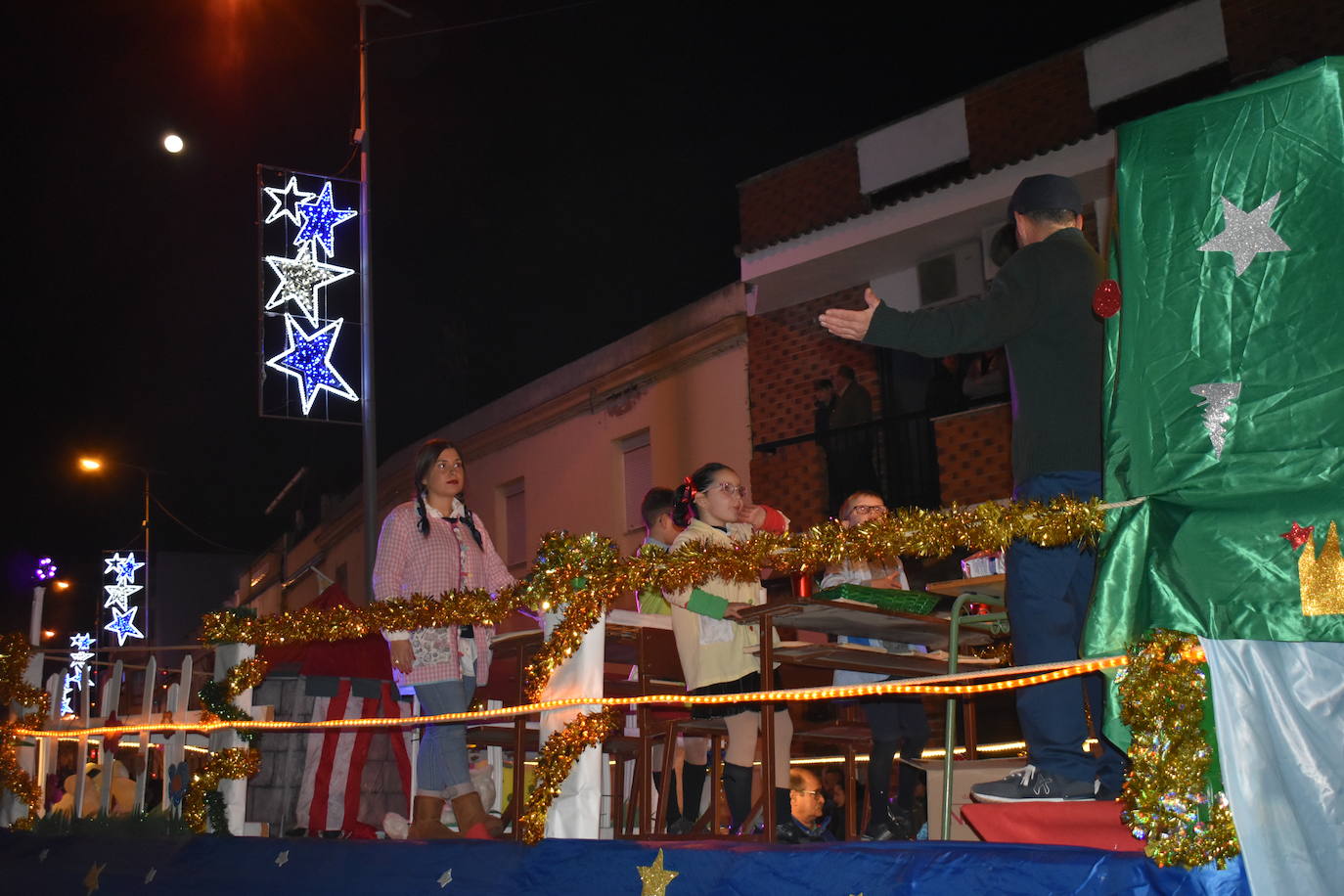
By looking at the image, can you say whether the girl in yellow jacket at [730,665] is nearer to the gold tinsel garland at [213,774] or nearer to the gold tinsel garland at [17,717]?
the gold tinsel garland at [213,774]

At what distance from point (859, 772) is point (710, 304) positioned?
7.04 meters

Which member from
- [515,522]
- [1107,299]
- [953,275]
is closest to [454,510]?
[1107,299]

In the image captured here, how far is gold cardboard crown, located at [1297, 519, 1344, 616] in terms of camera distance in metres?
3.10

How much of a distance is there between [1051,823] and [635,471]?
14.1m

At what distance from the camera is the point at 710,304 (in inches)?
641

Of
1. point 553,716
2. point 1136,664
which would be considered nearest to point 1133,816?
point 1136,664

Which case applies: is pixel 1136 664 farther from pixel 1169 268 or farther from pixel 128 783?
pixel 128 783

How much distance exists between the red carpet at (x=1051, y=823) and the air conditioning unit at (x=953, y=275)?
10.3 m

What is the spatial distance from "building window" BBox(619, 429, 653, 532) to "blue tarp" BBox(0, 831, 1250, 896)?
11.0 meters

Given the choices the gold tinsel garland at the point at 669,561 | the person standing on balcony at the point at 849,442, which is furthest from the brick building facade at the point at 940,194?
the gold tinsel garland at the point at 669,561

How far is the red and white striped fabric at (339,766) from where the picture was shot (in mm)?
7465

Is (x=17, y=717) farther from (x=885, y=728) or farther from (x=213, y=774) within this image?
(x=885, y=728)

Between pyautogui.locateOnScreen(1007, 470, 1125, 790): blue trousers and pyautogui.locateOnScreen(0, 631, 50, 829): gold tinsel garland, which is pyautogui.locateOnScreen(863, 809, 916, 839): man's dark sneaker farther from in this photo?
pyautogui.locateOnScreen(0, 631, 50, 829): gold tinsel garland

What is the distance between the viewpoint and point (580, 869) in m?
4.29
